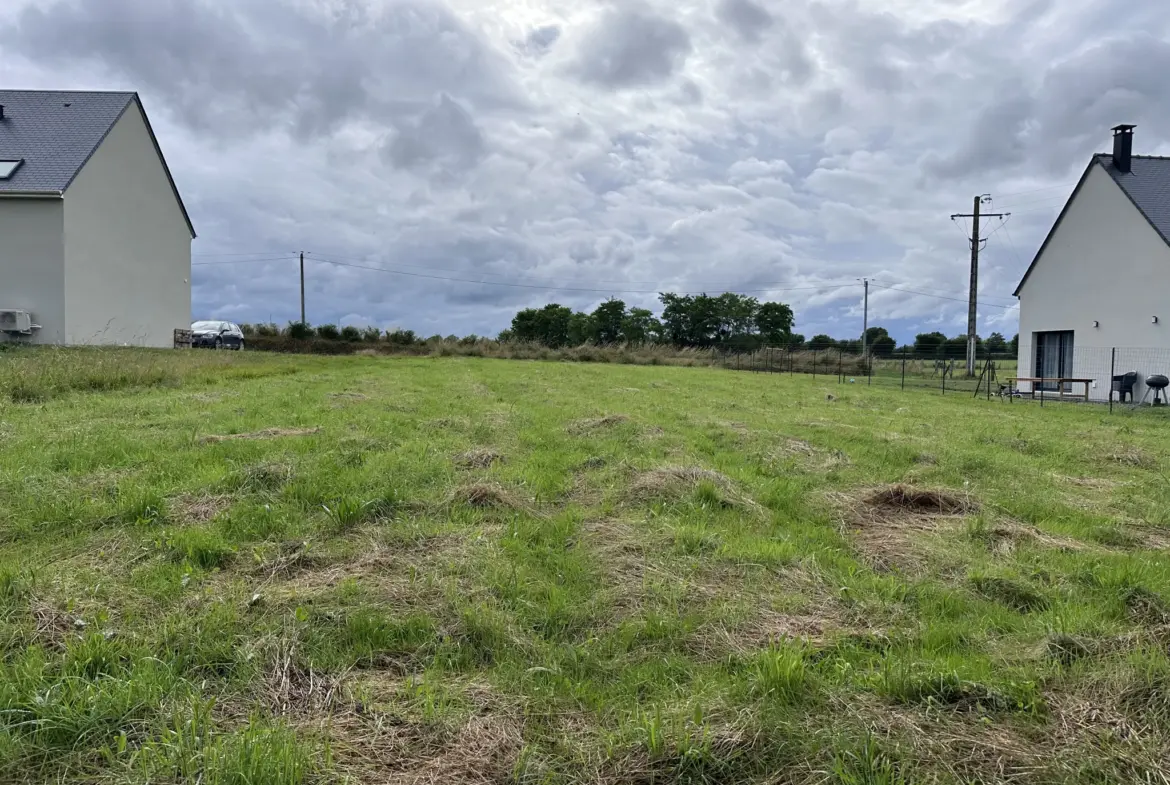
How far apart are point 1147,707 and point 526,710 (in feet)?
7.11

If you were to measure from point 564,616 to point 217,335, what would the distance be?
31.1 m

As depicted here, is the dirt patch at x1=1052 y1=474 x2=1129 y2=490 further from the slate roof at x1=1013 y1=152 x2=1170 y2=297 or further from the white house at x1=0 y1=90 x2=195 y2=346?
the white house at x1=0 y1=90 x2=195 y2=346

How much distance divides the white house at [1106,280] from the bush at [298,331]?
3506cm

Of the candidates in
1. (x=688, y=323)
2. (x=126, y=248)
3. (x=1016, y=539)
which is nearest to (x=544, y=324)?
(x=688, y=323)

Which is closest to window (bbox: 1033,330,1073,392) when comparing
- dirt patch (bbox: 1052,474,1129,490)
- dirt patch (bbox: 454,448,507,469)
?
dirt patch (bbox: 1052,474,1129,490)

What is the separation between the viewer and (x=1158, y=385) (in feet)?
52.5

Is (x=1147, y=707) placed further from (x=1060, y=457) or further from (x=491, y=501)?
(x=1060, y=457)

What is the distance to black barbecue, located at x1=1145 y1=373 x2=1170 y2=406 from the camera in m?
16.0

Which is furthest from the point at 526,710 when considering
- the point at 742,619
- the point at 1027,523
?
the point at 1027,523

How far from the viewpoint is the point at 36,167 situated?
1969 cm

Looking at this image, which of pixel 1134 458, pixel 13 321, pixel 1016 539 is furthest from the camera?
pixel 13 321

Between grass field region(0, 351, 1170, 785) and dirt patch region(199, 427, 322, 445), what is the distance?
114 mm

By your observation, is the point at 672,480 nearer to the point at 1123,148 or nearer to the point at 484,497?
the point at 484,497

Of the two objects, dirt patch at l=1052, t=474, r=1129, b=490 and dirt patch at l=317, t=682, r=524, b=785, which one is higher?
dirt patch at l=1052, t=474, r=1129, b=490
